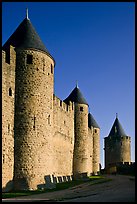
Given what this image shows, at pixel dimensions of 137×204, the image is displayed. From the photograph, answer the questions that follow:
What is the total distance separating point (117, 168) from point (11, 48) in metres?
28.5

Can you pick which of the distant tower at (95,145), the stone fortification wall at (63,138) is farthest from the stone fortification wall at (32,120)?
the distant tower at (95,145)

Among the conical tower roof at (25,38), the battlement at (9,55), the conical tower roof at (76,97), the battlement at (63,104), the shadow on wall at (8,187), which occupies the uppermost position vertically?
the conical tower roof at (25,38)

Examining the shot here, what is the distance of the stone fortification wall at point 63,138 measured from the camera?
30328 mm

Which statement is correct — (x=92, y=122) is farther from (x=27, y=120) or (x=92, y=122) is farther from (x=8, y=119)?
(x=8, y=119)

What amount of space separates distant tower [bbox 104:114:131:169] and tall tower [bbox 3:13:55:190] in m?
32.2

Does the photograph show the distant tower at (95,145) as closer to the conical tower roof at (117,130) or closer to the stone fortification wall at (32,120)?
the conical tower roof at (117,130)

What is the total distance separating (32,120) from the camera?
23.3 meters

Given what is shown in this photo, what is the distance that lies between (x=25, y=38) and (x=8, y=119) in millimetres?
5824

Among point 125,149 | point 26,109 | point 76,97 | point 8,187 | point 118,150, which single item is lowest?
point 8,187

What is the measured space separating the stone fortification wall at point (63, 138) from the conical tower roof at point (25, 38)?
236 inches

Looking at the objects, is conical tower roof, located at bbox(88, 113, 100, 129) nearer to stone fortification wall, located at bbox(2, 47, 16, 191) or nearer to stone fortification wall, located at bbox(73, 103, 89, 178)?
stone fortification wall, located at bbox(73, 103, 89, 178)

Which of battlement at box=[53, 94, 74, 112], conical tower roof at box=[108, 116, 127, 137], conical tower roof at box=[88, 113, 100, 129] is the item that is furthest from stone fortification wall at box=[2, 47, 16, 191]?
conical tower roof at box=[108, 116, 127, 137]

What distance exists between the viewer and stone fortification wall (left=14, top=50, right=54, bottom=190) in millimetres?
22547

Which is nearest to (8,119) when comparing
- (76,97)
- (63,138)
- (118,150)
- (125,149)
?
(63,138)
